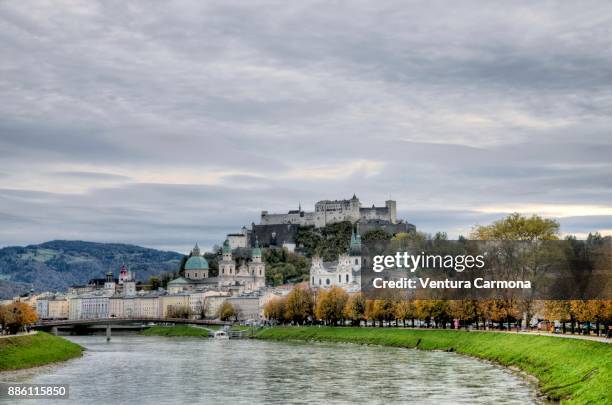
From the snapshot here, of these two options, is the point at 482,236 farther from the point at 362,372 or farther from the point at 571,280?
the point at 362,372

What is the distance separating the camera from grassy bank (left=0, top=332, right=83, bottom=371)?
6731 cm

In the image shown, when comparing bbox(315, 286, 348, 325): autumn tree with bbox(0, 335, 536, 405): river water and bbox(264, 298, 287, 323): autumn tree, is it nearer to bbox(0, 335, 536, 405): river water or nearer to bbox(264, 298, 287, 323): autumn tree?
bbox(264, 298, 287, 323): autumn tree

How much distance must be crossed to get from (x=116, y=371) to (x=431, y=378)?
2243 cm

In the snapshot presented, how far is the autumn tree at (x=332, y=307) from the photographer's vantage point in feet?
395

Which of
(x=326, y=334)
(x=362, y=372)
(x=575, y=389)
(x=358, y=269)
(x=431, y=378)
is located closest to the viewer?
(x=575, y=389)

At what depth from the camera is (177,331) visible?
153 m

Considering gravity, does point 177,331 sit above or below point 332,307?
below

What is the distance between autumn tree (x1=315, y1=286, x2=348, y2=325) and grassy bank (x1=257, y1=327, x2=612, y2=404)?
15.2 meters

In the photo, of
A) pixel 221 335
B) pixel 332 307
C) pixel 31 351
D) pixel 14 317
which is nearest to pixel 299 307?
pixel 221 335

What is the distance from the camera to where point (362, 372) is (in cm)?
6319

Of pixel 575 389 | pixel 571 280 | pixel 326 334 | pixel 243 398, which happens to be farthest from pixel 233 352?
pixel 575 389

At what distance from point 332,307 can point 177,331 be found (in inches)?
1585

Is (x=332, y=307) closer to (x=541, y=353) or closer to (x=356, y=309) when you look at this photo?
(x=356, y=309)

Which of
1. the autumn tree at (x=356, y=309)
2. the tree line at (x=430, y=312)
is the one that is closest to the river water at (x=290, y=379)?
the tree line at (x=430, y=312)
